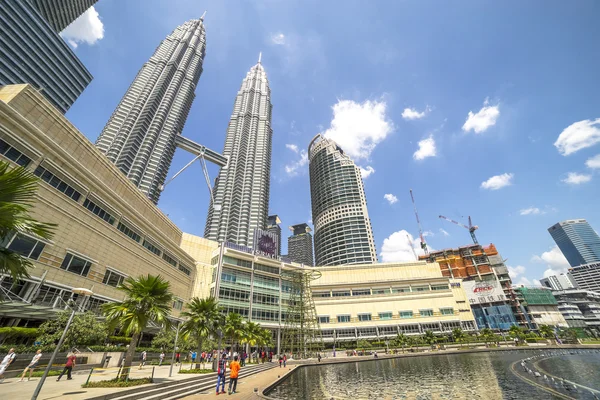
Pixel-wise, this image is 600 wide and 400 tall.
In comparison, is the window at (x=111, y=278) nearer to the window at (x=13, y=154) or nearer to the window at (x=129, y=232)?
the window at (x=129, y=232)

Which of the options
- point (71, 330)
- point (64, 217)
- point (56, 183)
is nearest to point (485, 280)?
point (71, 330)

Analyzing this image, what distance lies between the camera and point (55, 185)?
1074 inches

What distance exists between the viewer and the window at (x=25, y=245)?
23200mm

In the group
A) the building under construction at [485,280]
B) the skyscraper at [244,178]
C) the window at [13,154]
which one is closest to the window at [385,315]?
the building under construction at [485,280]

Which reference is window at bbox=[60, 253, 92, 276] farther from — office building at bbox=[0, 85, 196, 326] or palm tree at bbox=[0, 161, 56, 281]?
palm tree at bbox=[0, 161, 56, 281]

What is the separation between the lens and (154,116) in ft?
437

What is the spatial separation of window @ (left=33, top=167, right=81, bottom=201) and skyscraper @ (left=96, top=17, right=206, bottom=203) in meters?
94.7

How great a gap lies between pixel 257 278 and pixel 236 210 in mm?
88618

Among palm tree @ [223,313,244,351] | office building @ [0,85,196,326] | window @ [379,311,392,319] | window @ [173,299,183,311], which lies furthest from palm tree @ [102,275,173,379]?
window @ [379,311,392,319]

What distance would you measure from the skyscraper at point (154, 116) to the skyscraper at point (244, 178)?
3448 centimetres

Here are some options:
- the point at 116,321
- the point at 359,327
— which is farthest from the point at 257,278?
the point at 116,321

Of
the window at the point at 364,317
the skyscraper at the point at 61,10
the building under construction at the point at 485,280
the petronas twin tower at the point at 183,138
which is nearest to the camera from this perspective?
the window at the point at 364,317

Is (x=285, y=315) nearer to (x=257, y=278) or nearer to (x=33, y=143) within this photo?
(x=257, y=278)

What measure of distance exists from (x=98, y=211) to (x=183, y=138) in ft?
381
